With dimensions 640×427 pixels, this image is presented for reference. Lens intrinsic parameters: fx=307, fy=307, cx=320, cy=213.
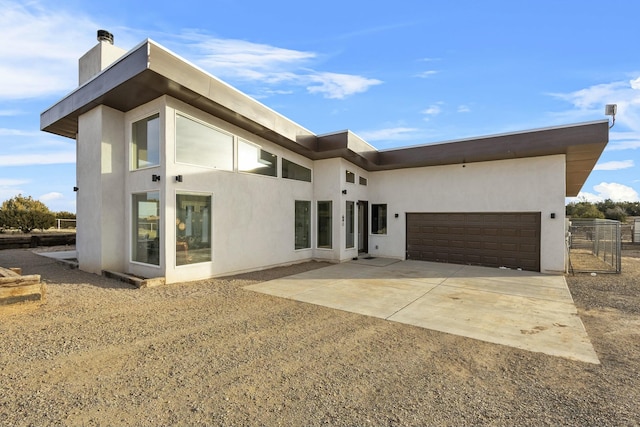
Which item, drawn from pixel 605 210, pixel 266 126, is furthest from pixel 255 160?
pixel 605 210

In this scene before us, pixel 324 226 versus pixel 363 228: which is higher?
pixel 324 226

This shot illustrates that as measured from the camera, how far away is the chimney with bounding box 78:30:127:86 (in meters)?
8.64

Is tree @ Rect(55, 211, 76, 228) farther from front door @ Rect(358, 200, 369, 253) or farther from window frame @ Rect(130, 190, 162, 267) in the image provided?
front door @ Rect(358, 200, 369, 253)

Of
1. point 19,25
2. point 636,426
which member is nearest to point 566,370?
point 636,426

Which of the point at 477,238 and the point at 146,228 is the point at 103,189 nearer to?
the point at 146,228

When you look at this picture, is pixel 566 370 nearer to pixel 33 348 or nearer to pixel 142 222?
pixel 33 348

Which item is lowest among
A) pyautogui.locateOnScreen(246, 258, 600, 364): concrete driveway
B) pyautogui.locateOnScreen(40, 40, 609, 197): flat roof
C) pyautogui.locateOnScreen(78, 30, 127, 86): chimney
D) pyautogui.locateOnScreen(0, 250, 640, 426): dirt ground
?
pyautogui.locateOnScreen(246, 258, 600, 364): concrete driveway

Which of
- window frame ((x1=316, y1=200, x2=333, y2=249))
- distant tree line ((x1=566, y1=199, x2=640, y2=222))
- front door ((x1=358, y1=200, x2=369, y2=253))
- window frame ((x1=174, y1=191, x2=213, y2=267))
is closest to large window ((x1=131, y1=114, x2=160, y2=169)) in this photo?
window frame ((x1=174, y1=191, x2=213, y2=267))

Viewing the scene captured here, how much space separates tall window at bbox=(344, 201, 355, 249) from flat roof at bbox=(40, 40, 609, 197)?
1.80 meters

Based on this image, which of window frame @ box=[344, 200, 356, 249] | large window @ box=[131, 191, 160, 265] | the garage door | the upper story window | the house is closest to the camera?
the house

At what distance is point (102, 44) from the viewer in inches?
340

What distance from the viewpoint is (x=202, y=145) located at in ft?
26.4

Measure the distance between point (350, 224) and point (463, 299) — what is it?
597 centimetres

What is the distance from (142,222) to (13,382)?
5.36m
